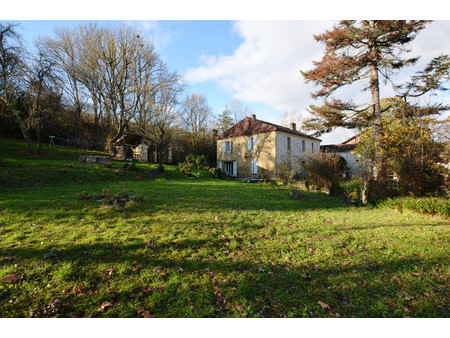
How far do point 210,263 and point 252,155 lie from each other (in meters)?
20.0

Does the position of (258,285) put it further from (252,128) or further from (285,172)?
(252,128)

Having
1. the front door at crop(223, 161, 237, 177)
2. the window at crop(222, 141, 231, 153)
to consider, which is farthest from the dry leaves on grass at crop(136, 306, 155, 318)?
the window at crop(222, 141, 231, 153)

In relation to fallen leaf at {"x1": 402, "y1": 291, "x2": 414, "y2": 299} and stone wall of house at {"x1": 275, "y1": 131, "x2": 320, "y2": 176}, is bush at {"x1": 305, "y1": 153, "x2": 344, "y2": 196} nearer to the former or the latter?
stone wall of house at {"x1": 275, "y1": 131, "x2": 320, "y2": 176}

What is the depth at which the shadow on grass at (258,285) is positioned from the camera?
2.60m

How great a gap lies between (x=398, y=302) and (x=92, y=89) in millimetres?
30599

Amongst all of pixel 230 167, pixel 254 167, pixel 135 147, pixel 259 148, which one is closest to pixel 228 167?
pixel 230 167

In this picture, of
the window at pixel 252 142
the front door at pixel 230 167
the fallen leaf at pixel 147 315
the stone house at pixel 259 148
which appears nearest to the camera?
the fallen leaf at pixel 147 315

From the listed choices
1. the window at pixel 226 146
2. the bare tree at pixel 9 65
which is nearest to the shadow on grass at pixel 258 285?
the bare tree at pixel 9 65

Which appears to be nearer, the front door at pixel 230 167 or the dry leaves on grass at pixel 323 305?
the dry leaves on grass at pixel 323 305

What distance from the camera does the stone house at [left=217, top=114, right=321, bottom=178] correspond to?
21.1 meters

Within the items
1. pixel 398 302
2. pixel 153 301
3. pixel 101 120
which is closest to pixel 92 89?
pixel 101 120

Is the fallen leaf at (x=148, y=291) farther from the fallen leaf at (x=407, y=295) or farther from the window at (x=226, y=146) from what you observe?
the window at (x=226, y=146)

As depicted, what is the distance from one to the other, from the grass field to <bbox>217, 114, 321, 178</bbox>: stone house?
14.8 meters

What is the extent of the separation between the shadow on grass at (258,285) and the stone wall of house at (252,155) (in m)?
17.0
